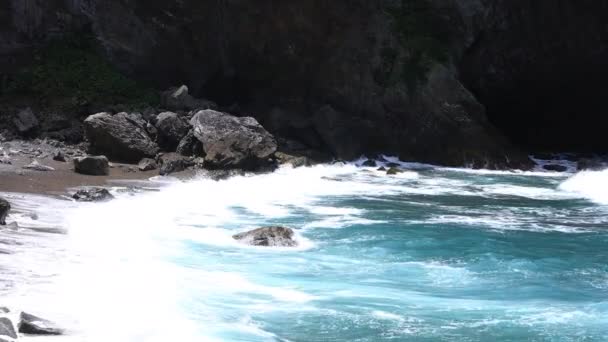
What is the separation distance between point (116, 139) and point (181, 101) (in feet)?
14.6

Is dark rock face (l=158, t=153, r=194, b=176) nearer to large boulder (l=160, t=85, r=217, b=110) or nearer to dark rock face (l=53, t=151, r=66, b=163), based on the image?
dark rock face (l=53, t=151, r=66, b=163)

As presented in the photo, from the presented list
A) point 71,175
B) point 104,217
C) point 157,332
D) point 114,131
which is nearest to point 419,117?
point 114,131

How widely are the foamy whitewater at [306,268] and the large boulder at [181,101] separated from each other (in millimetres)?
6596

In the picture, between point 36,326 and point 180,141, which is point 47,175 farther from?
point 36,326

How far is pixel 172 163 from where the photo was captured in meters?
22.8

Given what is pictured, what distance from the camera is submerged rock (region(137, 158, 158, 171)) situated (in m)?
22.8

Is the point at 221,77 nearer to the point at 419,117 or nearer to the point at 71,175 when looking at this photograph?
the point at 419,117

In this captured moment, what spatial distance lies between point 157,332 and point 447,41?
25.2 m

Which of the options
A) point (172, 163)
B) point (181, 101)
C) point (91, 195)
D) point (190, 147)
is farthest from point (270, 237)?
point (181, 101)

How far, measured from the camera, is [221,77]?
30969 mm

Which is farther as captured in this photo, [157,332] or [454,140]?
[454,140]

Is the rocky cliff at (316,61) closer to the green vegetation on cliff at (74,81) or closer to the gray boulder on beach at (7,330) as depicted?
the green vegetation on cliff at (74,81)

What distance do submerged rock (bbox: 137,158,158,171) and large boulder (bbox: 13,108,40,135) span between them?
3.97 meters

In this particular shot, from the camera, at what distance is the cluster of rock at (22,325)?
7828 millimetres
